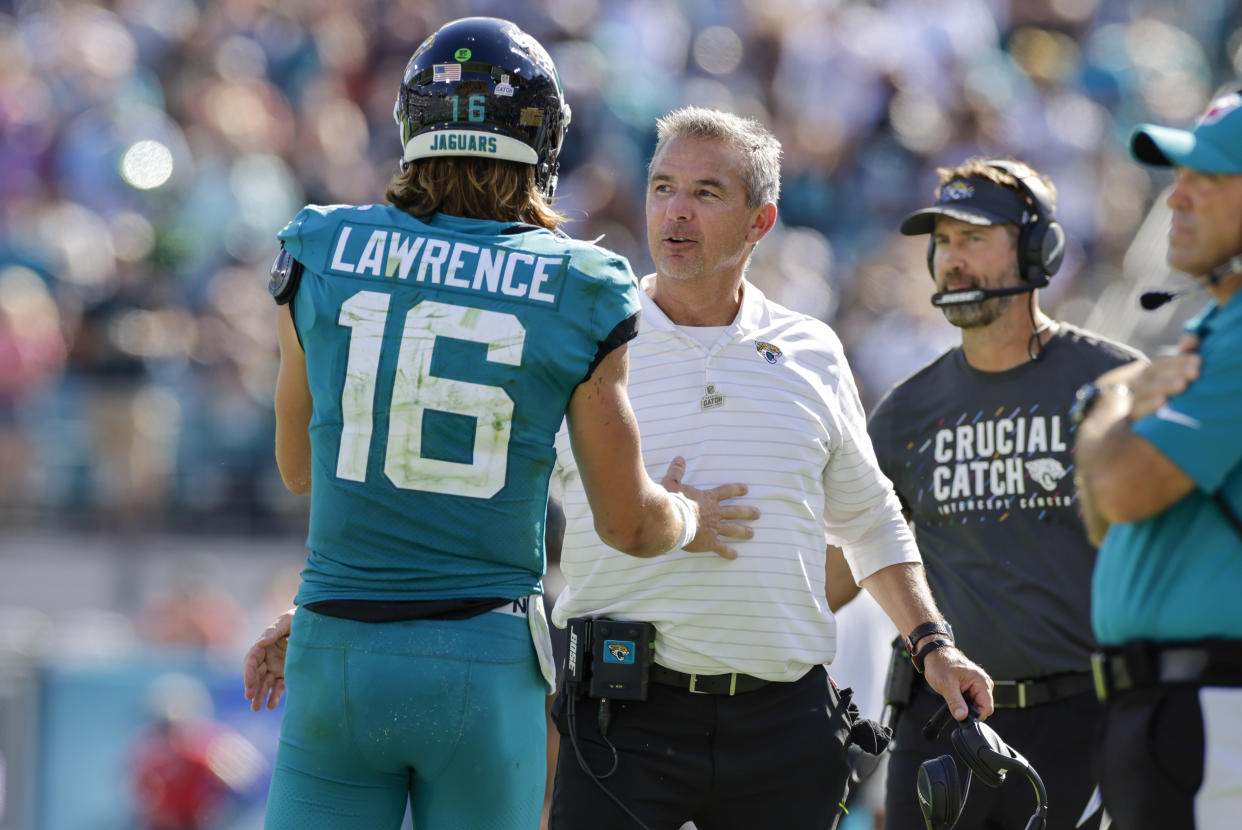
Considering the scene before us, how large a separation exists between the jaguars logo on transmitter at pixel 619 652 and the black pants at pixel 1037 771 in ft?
3.88

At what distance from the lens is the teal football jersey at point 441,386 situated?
3.48 meters

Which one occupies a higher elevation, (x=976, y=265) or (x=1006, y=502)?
(x=976, y=265)

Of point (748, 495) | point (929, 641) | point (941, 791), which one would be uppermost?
point (748, 495)

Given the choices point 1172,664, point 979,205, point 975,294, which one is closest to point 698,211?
point 975,294

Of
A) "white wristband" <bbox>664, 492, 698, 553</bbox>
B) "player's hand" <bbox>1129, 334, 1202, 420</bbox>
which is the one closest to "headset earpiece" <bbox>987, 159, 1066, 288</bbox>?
"white wristband" <bbox>664, 492, 698, 553</bbox>

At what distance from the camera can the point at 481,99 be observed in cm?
362

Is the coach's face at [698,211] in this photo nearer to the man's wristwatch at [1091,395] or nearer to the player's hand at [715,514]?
the player's hand at [715,514]

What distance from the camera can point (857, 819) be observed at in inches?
340

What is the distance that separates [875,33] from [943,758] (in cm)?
1278

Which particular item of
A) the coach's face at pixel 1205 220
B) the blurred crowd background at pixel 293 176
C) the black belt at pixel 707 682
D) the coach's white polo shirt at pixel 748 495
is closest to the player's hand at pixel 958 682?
the coach's white polo shirt at pixel 748 495

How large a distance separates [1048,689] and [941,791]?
→ 0.76 metres

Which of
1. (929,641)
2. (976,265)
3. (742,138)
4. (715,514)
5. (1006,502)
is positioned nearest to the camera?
(715,514)

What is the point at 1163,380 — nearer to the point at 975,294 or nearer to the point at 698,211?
the point at 698,211

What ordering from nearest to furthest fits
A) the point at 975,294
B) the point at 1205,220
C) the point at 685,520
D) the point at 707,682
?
the point at 1205,220 < the point at 685,520 < the point at 707,682 < the point at 975,294
